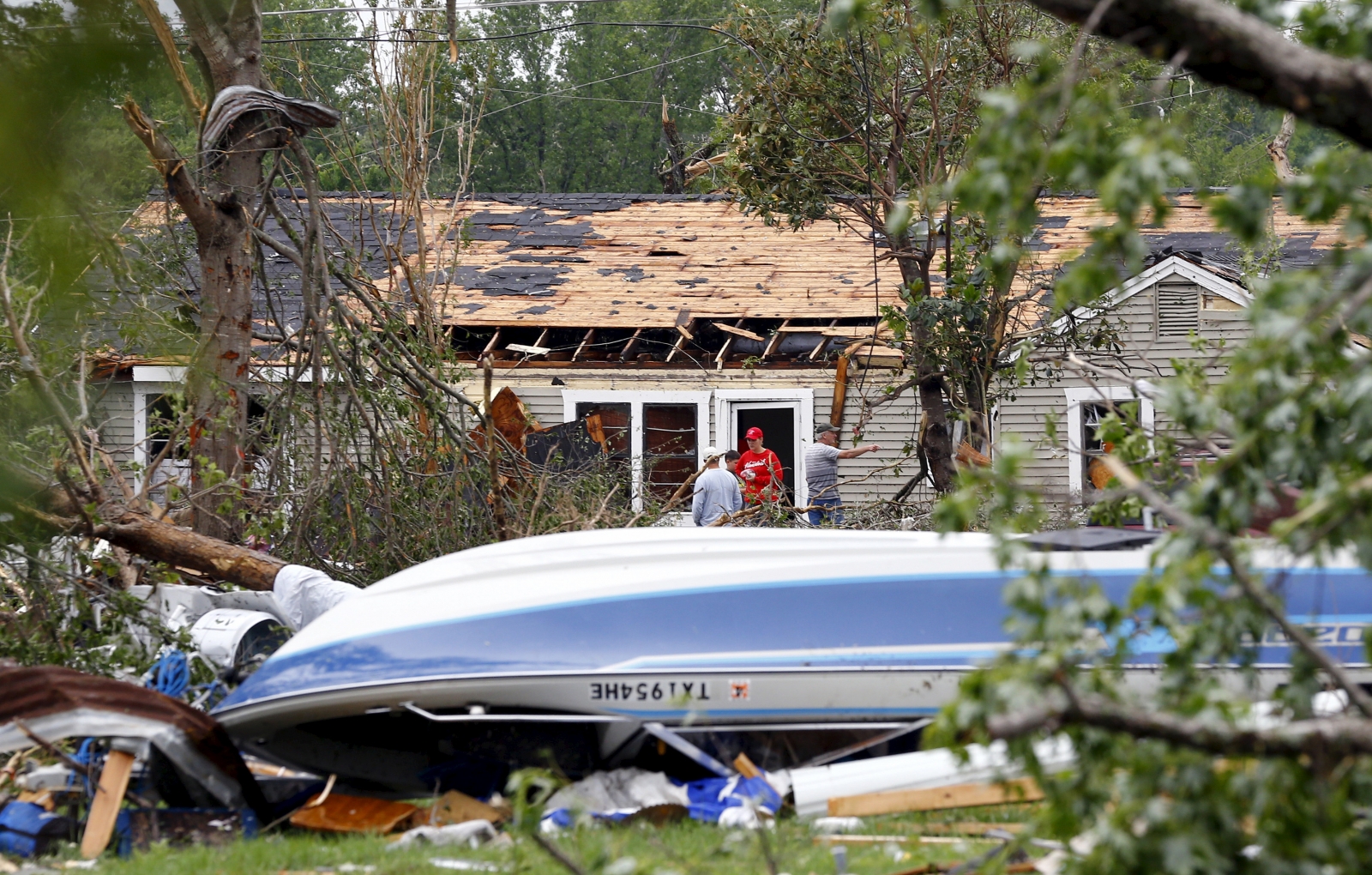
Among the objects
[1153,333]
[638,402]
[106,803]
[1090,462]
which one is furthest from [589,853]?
[1153,333]

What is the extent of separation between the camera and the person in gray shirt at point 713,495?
11.2m

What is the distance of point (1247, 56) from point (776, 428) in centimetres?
A: 1385

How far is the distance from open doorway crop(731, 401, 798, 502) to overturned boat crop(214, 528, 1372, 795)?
28.2 ft

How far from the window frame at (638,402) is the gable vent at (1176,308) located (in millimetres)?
5421

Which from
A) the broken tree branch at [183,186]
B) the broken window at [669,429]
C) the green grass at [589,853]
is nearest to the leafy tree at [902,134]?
the broken window at [669,429]

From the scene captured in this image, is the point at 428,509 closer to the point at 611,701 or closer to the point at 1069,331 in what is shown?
the point at 611,701

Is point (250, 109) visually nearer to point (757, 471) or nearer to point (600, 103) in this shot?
point (757, 471)

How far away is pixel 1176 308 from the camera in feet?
48.1

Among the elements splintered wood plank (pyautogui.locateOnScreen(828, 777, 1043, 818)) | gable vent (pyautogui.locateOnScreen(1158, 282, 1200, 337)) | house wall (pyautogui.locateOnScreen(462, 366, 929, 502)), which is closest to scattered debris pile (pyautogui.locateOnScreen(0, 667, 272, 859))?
splintered wood plank (pyautogui.locateOnScreen(828, 777, 1043, 818))

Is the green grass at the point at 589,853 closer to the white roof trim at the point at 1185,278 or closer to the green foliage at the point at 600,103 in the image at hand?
the white roof trim at the point at 1185,278

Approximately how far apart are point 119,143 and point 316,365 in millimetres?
5861

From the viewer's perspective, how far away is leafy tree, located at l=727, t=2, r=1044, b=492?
1039 cm

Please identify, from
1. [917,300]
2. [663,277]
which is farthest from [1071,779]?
[663,277]

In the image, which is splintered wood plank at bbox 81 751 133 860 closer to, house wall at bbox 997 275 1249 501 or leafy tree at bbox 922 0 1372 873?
leafy tree at bbox 922 0 1372 873
